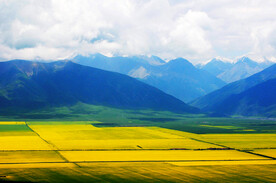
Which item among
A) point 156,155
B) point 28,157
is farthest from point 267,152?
point 28,157

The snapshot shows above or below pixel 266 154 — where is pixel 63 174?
below

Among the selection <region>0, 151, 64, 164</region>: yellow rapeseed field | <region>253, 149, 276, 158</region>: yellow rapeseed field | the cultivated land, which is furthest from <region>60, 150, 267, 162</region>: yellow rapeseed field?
<region>253, 149, 276, 158</region>: yellow rapeseed field

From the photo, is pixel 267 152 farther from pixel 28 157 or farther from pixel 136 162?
pixel 28 157

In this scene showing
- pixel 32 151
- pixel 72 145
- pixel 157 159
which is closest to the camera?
pixel 157 159

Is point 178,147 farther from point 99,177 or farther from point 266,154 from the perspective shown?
point 99,177

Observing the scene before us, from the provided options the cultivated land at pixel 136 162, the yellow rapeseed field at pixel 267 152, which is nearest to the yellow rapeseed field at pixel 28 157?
the cultivated land at pixel 136 162

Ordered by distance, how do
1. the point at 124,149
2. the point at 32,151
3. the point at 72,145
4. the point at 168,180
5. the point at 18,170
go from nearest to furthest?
the point at 168,180 → the point at 18,170 → the point at 32,151 → the point at 124,149 → the point at 72,145

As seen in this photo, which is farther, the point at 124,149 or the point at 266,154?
the point at 124,149

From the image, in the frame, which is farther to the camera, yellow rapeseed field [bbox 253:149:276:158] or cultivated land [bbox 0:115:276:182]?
yellow rapeseed field [bbox 253:149:276:158]

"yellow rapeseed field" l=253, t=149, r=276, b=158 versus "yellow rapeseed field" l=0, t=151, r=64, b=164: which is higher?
"yellow rapeseed field" l=253, t=149, r=276, b=158

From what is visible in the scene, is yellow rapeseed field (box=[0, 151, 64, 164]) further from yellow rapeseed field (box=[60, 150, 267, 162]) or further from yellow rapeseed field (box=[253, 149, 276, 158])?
yellow rapeseed field (box=[253, 149, 276, 158])

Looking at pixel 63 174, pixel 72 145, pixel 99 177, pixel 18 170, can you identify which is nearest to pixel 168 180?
pixel 99 177
